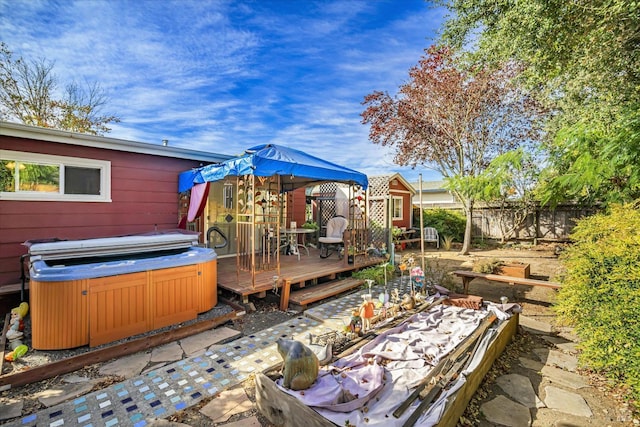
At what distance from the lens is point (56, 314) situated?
2977 millimetres

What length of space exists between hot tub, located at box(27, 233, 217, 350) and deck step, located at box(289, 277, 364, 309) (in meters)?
1.33

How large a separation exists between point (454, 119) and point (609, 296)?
8.54m

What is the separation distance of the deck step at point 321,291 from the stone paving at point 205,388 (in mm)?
975

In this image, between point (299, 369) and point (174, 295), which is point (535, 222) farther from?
point (174, 295)

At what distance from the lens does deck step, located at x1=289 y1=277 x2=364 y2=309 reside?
15.4 ft

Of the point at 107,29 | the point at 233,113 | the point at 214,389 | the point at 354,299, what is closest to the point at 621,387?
the point at 354,299

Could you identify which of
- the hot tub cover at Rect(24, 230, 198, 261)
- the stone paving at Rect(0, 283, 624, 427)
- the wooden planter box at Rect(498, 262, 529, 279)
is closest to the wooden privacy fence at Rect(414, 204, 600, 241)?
the wooden planter box at Rect(498, 262, 529, 279)

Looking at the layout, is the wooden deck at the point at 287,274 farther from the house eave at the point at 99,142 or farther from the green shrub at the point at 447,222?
the green shrub at the point at 447,222

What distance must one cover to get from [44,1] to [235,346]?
7.16 m

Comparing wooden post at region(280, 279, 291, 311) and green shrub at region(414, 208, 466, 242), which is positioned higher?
green shrub at region(414, 208, 466, 242)

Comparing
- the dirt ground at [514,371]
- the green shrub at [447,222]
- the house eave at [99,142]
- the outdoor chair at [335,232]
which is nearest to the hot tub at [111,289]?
the dirt ground at [514,371]

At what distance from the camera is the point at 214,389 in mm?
2531

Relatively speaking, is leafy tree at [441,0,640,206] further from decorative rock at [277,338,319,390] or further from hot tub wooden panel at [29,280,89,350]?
hot tub wooden panel at [29,280,89,350]

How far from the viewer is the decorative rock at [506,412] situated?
2246 mm
